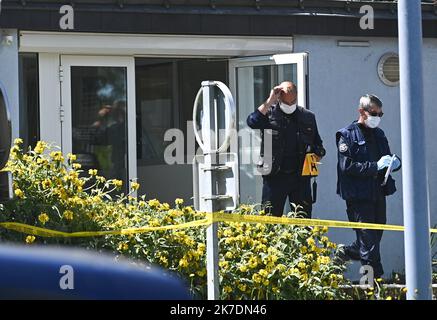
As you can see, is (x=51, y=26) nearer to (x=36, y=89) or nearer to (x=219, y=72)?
(x=36, y=89)

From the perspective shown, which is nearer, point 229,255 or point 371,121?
point 229,255

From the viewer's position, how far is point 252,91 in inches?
481

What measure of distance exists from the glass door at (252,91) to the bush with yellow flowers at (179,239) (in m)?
3.07

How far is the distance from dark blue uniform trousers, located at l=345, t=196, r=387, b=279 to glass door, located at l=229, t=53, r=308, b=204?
1563 mm

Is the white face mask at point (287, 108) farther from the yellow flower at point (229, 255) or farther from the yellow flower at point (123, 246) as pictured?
the yellow flower at point (123, 246)

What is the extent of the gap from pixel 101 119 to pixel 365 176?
3.37 meters

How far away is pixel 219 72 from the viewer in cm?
1299

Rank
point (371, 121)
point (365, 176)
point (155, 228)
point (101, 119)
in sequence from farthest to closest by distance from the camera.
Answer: point (101, 119), point (371, 121), point (365, 176), point (155, 228)

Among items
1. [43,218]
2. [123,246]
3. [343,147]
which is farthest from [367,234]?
[43,218]

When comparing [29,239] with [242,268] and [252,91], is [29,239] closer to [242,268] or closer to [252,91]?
[242,268]

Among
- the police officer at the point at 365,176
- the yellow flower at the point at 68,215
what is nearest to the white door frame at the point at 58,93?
the police officer at the point at 365,176

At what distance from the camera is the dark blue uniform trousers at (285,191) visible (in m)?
10.8
